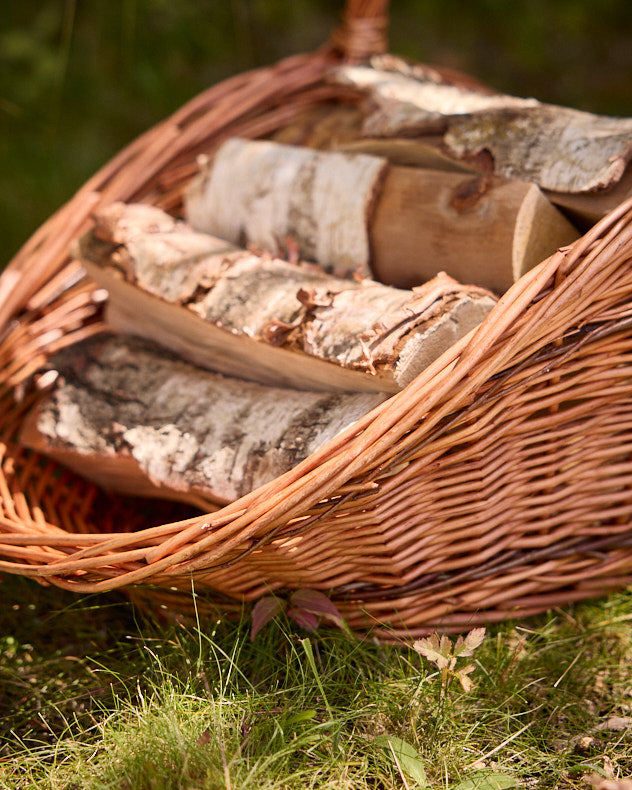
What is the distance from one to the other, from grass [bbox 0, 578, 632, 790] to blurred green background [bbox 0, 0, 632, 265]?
1610 millimetres

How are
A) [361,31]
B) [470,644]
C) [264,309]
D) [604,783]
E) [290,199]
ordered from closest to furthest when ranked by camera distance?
[604,783]
[470,644]
[264,309]
[290,199]
[361,31]

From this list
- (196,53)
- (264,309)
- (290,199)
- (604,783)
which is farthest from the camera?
(196,53)

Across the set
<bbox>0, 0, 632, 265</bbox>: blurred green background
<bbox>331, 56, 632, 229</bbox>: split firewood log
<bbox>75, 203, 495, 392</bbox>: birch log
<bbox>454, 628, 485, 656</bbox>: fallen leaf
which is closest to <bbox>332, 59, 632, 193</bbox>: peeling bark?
<bbox>331, 56, 632, 229</bbox>: split firewood log

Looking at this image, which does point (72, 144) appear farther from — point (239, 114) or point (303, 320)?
point (303, 320)

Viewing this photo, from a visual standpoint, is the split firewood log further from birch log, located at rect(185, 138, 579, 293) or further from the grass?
the grass

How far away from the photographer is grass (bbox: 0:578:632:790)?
885mm

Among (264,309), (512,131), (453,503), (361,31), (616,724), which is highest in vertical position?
(361,31)

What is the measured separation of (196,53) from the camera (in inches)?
109

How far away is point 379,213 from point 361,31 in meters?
0.60

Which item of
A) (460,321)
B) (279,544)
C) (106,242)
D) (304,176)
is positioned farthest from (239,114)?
(279,544)

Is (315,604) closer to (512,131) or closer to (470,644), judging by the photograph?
(470,644)

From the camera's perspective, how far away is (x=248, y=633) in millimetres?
1064

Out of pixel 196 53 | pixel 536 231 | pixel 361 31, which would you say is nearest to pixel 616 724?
pixel 536 231

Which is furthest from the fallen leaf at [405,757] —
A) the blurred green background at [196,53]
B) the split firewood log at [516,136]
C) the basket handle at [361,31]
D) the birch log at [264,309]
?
the blurred green background at [196,53]
